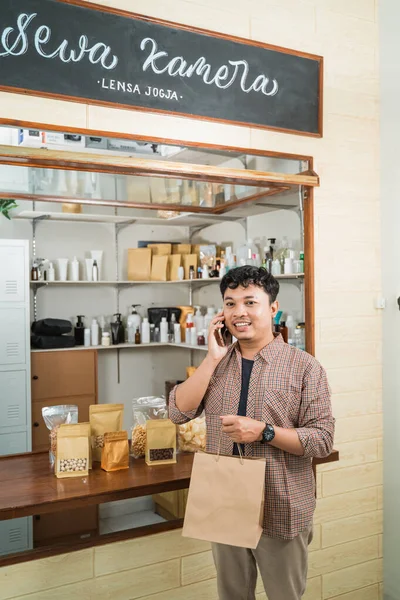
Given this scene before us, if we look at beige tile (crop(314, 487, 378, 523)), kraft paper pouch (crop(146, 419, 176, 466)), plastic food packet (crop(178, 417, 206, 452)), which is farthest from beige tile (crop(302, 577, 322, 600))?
kraft paper pouch (crop(146, 419, 176, 466))

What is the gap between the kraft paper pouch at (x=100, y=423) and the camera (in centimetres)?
258

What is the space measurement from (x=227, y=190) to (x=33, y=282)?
1251 mm

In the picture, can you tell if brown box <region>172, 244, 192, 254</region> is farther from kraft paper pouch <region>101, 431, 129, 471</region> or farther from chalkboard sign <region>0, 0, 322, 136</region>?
kraft paper pouch <region>101, 431, 129, 471</region>

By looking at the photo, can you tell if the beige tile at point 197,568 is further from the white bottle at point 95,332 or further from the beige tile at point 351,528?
the white bottle at point 95,332

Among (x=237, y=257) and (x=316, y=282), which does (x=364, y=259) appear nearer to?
(x=316, y=282)

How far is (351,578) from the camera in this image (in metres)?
3.13

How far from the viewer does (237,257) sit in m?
3.89

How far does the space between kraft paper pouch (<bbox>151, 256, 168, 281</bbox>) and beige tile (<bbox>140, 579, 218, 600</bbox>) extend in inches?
79.2

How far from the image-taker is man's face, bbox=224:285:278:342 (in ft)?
6.79

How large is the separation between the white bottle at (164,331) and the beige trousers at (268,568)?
2.08 meters

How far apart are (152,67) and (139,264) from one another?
1.65 metres

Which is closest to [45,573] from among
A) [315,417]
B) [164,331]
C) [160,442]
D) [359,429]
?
[160,442]

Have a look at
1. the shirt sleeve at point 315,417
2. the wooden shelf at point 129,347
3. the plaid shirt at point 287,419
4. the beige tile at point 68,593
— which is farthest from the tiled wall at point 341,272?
the wooden shelf at point 129,347

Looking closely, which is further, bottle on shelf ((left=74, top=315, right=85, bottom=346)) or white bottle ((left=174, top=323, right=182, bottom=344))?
white bottle ((left=174, top=323, right=182, bottom=344))
